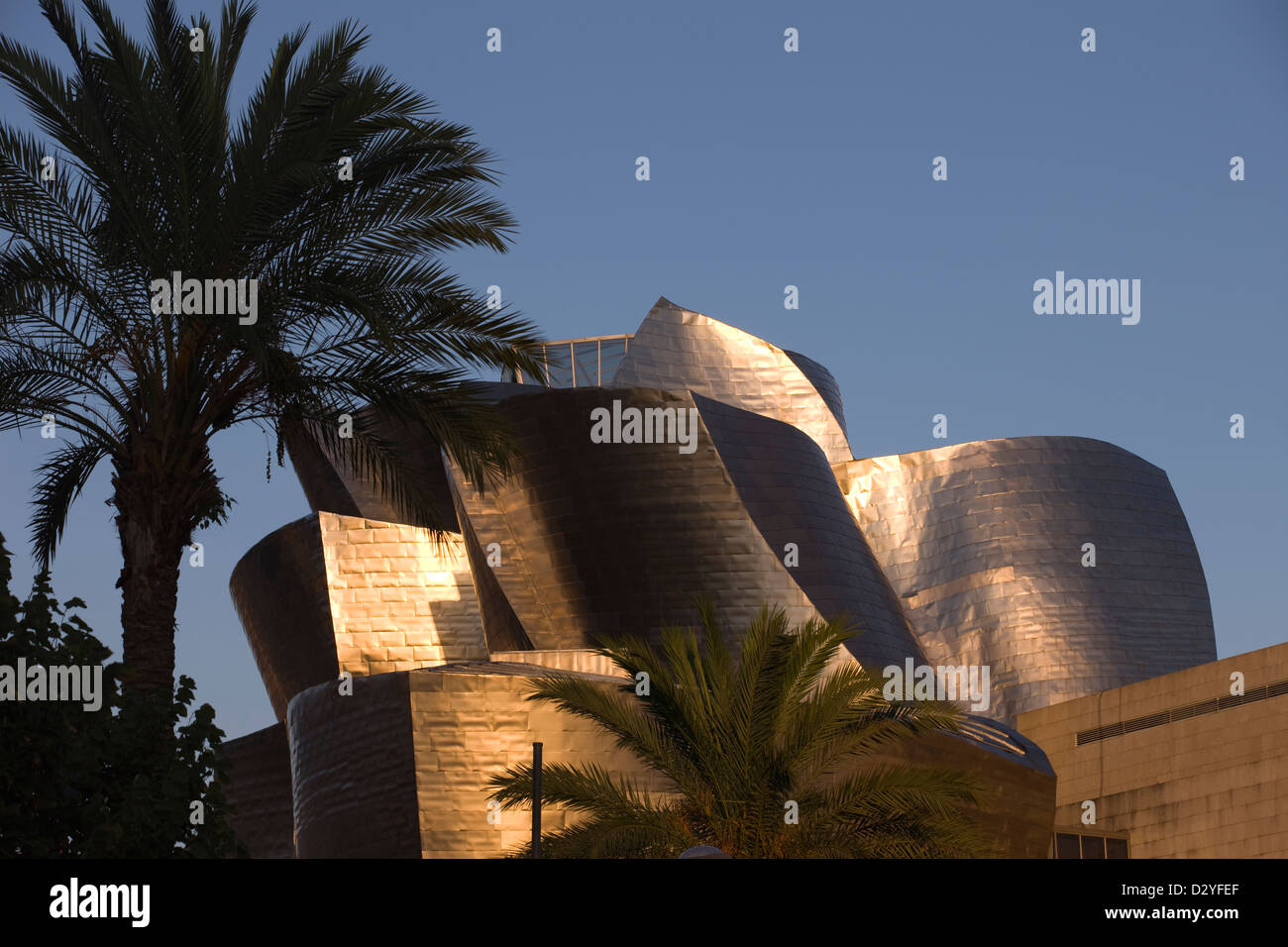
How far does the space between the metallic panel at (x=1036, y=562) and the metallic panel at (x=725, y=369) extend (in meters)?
1.47

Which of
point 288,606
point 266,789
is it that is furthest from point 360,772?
point 288,606

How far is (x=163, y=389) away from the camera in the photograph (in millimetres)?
12562

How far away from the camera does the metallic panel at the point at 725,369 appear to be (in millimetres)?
37250

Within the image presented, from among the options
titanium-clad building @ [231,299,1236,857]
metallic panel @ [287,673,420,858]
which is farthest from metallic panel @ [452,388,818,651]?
metallic panel @ [287,673,420,858]

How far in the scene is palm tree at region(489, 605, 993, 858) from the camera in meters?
15.0

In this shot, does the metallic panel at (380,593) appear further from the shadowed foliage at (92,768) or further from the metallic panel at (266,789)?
the shadowed foliage at (92,768)

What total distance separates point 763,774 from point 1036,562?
2258cm

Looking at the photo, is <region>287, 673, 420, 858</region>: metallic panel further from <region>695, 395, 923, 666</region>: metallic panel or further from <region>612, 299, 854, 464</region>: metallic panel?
<region>612, 299, 854, 464</region>: metallic panel

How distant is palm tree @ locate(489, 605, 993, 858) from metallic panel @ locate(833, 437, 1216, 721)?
2084 centimetres

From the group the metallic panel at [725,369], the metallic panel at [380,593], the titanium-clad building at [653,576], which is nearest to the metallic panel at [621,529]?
the titanium-clad building at [653,576]
